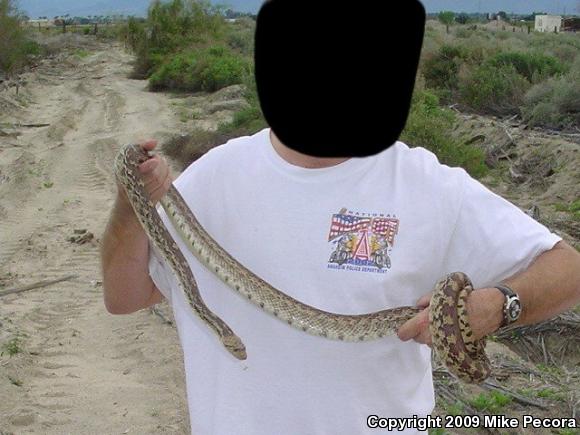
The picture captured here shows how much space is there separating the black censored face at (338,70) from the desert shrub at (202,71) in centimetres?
2398

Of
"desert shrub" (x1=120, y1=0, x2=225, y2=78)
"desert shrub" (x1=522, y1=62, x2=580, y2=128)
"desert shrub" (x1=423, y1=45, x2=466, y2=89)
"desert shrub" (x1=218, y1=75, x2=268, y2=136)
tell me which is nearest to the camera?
"desert shrub" (x1=218, y1=75, x2=268, y2=136)

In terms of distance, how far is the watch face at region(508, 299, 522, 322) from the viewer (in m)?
2.38

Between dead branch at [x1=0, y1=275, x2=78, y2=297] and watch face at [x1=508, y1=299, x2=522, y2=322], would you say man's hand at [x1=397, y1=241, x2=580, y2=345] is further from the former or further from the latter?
dead branch at [x1=0, y1=275, x2=78, y2=297]

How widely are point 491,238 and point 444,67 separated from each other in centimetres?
2279

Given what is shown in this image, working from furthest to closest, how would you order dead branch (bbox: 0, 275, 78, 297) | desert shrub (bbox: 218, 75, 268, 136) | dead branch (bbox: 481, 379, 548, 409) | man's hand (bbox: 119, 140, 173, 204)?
1. desert shrub (bbox: 218, 75, 268, 136)
2. dead branch (bbox: 0, 275, 78, 297)
3. dead branch (bbox: 481, 379, 548, 409)
4. man's hand (bbox: 119, 140, 173, 204)

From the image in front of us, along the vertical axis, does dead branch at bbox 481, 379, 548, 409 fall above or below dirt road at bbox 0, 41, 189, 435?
above

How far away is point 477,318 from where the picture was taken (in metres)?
2.44

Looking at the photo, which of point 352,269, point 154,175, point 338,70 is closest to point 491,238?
point 352,269

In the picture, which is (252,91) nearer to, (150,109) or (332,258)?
(150,109)

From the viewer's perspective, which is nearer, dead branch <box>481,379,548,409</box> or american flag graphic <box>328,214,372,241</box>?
american flag graphic <box>328,214,372,241</box>

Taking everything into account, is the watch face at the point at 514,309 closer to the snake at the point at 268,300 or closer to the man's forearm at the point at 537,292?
the man's forearm at the point at 537,292

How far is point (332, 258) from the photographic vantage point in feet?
8.27

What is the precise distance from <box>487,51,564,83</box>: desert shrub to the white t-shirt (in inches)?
824

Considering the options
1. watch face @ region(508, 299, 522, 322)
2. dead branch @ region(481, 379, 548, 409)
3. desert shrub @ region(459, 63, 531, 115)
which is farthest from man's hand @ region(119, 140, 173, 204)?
desert shrub @ region(459, 63, 531, 115)
